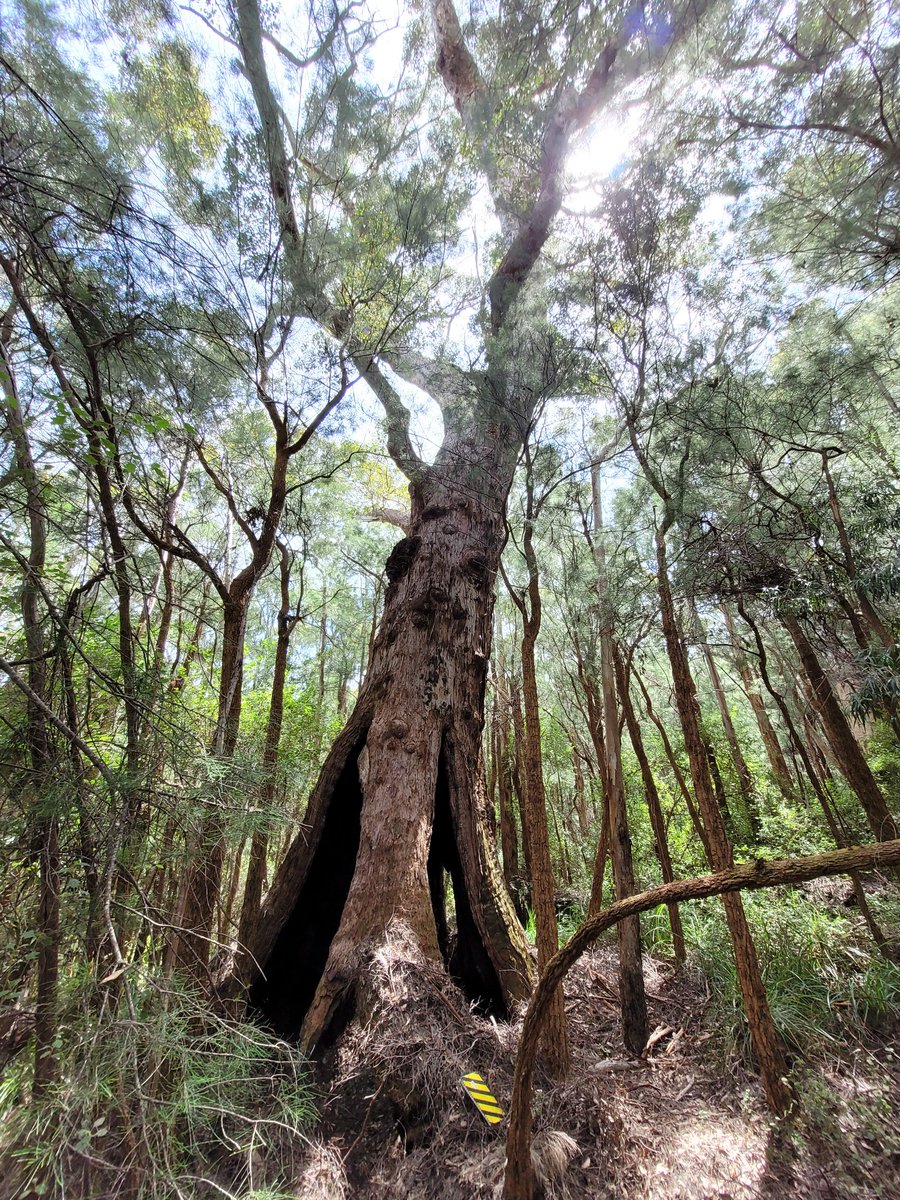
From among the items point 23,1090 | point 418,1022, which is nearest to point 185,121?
point 23,1090

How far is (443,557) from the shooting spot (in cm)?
400

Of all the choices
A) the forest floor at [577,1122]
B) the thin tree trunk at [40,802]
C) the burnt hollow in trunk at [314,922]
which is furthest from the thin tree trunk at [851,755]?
the thin tree trunk at [40,802]

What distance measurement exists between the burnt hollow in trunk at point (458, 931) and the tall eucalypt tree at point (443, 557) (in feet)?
0.04

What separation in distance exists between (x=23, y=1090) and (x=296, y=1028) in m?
1.39

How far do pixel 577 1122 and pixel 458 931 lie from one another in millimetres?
1185

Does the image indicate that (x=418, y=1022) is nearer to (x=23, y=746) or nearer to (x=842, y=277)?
(x=23, y=746)

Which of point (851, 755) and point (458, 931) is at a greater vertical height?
point (851, 755)

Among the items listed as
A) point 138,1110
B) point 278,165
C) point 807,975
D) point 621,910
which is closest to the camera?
point 621,910

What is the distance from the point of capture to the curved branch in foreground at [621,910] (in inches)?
39.0

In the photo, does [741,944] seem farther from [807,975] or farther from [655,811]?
[655,811]

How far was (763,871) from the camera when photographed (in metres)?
1.10

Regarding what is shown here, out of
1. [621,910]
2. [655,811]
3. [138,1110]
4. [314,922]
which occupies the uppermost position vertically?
[655,811]

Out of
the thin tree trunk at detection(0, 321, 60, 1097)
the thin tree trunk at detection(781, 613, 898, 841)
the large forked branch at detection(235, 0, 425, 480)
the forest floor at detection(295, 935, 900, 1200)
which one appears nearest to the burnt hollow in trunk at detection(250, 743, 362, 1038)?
the forest floor at detection(295, 935, 900, 1200)

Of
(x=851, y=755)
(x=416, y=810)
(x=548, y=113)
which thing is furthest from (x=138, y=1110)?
(x=548, y=113)
